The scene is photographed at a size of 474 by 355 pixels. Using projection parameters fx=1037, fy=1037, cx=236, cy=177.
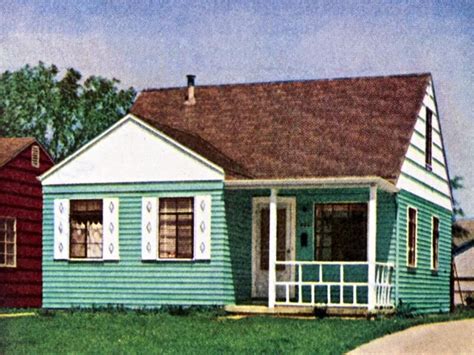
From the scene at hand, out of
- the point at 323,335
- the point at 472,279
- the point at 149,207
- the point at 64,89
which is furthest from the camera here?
the point at 472,279

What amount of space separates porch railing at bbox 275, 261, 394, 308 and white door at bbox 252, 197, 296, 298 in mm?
213

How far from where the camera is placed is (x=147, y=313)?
62.4ft

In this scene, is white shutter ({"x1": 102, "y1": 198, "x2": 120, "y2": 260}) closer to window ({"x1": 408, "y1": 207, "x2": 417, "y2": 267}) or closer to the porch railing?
the porch railing

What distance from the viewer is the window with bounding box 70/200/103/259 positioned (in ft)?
68.5

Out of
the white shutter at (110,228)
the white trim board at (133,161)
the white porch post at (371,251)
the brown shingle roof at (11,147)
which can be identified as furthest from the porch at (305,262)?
the brown shingle roof at (11,147)

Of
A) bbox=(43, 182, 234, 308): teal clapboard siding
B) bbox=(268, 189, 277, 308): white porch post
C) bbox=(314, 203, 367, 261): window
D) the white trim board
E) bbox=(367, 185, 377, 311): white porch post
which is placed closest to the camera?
bbox=(367, 185, 377, 311): white porch post

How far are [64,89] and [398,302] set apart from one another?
12314 millimetres

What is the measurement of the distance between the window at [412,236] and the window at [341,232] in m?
1.70

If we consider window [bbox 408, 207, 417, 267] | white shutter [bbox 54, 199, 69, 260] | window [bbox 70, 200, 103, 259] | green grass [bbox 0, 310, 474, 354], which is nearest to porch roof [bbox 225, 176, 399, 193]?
window [bbox 408, 207, 417, 267]

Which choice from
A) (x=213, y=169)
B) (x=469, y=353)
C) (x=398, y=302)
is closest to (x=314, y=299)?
Result: (x=398, y=302)

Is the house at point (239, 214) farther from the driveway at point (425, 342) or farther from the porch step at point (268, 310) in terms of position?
the driveway at point (425, 342)

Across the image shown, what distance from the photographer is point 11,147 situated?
24.9 meters

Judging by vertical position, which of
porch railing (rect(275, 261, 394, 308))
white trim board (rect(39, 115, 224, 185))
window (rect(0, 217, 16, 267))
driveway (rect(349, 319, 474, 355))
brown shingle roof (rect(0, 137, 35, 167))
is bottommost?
driveway (rect(349, 319, 474, 355))

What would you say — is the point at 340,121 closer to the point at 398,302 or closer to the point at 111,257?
the point at 398,302
